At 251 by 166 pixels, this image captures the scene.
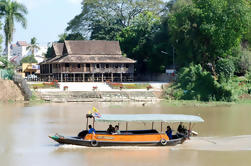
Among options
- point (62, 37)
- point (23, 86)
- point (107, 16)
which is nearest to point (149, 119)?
point (23, 86)

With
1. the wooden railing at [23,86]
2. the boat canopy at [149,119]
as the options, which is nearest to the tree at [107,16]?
the wooden railing at [23,86]

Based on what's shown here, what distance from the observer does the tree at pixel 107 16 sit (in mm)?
72812

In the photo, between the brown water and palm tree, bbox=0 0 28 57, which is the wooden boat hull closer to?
the brown water

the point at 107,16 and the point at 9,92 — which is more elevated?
the point at 107,16

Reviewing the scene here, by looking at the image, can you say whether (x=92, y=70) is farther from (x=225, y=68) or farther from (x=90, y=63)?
(x=225, y=68)

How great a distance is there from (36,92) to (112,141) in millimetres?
25424

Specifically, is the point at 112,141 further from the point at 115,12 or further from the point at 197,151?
the point at 115,12

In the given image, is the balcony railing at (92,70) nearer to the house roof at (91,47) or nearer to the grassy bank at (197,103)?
the house roof at (91,47)

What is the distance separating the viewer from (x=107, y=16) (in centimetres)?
7400

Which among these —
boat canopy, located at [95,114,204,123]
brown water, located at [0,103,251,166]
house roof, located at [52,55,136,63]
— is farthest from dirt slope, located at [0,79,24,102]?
Answer: boat canopy, located at [95,114,204,123]

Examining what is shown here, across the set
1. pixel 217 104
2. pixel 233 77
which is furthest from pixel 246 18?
pixel 217 104

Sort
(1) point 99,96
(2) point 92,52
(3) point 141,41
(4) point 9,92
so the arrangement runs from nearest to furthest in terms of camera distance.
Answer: (4) point 9,92, (1) point 99,96, (2) point 92,52, (3) point 141,41

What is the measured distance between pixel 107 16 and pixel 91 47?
14.5m

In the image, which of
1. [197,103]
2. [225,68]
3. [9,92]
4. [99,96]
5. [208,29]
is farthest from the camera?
[225,68]
